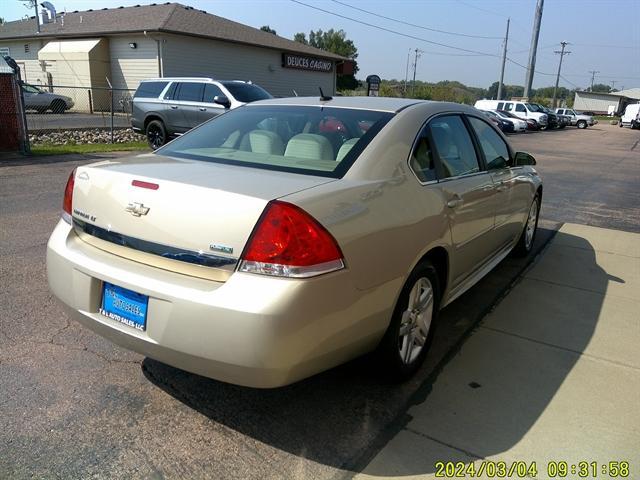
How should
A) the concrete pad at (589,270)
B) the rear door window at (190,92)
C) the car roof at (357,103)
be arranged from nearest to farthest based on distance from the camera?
the car roof at (357,103) → the concrete pad at (589,270) → the rear door window at (190,92)

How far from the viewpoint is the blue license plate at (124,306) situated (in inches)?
97.2

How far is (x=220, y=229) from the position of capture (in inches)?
92.7

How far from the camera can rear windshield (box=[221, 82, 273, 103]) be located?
45.1 ft

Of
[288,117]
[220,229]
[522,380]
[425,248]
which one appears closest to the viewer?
[220,229]

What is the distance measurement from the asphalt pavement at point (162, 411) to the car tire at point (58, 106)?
919 inches

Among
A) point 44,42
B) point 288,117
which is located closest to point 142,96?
point 288,117

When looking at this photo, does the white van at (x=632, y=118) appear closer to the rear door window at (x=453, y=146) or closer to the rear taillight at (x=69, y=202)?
the rear door window at (x=453, y=146)

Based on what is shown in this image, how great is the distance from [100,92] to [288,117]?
91.5 ft

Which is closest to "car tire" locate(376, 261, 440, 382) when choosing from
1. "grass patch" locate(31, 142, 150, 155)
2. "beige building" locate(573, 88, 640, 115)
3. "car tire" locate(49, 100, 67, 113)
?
"grass patch" locate(31, 142, 150, 155)

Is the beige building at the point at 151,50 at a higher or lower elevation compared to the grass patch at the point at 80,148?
higher

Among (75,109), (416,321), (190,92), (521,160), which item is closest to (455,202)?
(416,321)

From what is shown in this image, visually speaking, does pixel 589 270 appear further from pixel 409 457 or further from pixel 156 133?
pixel 156 133

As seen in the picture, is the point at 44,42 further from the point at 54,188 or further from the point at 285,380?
the point at 285,380

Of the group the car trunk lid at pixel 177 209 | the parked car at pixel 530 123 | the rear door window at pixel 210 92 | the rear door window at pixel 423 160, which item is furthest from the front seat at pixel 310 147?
the parked car at pixel 530 123
